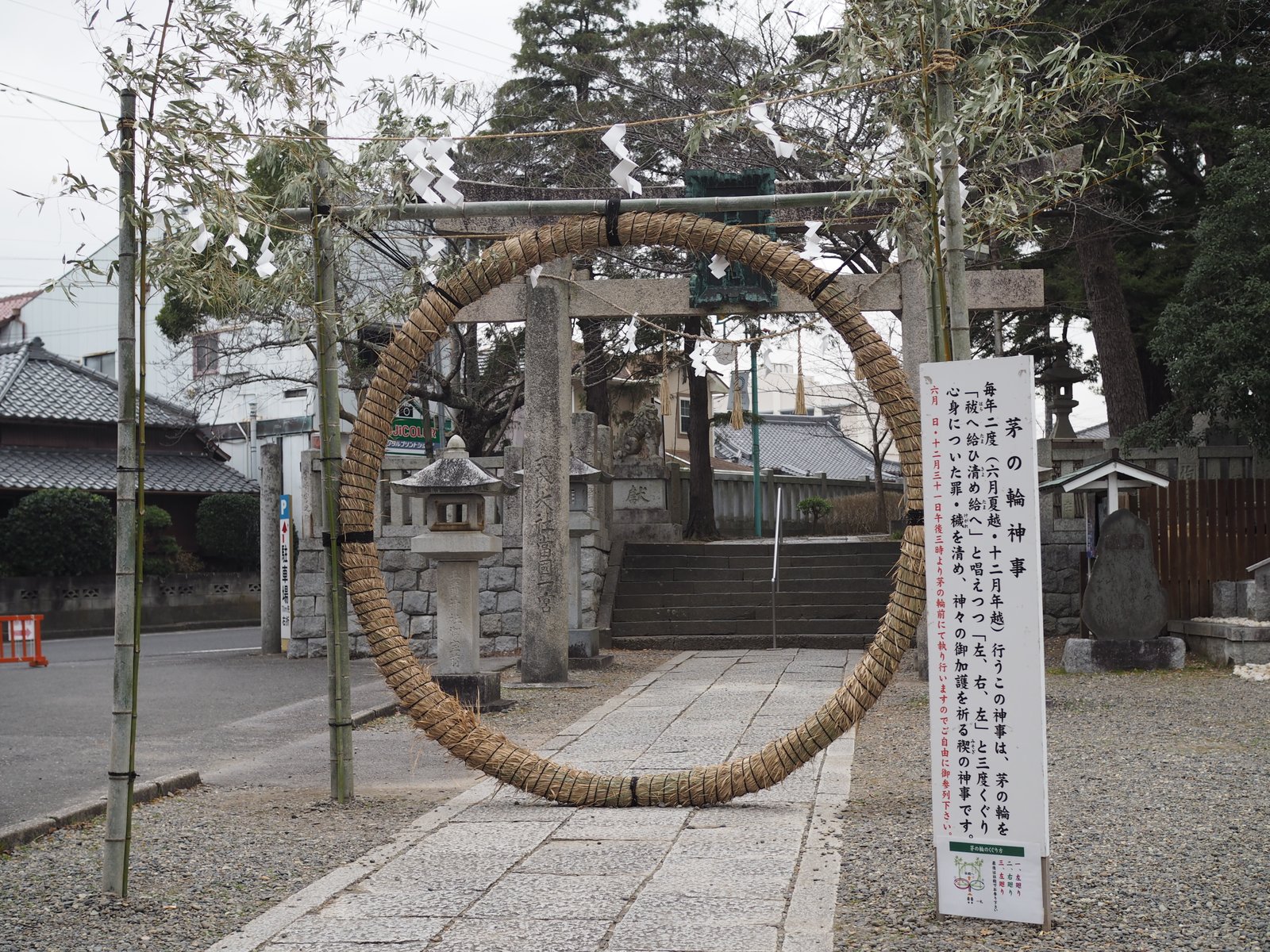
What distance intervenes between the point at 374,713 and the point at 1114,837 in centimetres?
586

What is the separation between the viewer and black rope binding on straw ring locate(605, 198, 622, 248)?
554 centimetres

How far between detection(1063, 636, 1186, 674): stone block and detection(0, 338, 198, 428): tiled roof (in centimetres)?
1946

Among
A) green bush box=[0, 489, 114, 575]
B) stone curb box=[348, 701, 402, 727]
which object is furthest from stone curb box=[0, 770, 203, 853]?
green bush box=[0, 489, 114, 575]

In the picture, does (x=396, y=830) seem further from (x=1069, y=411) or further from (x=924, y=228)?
(x=1069, y=411)

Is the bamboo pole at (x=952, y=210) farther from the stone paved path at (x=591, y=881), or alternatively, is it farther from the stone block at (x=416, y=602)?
the stone block at (x=416, y=602)

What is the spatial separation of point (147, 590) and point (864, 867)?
20714mm

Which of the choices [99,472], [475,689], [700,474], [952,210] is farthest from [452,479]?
[99,472]

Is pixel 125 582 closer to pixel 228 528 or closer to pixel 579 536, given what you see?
pixel 579 536

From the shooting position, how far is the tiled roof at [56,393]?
2312 cm

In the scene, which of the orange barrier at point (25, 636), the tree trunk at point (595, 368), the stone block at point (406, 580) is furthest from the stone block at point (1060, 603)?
the orange barrier at point (25, 636)

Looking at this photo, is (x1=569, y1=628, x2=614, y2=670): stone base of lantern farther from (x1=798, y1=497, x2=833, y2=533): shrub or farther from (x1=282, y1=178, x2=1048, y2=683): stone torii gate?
(x1=798, y1=497, x2=833, y2=533): shrub

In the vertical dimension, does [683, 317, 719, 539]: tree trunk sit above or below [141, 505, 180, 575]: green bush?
above

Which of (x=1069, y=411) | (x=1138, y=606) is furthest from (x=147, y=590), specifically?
(x=1138, y=606)

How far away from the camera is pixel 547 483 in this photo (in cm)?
1095
